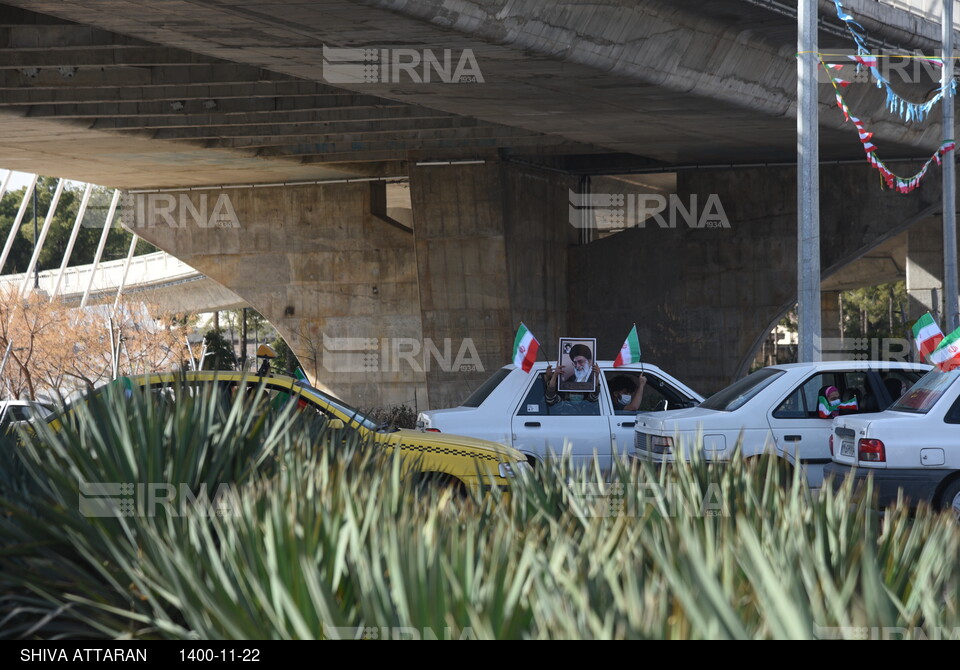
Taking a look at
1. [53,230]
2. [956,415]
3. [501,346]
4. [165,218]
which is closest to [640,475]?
[956,415]

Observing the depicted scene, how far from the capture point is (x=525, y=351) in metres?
13.4

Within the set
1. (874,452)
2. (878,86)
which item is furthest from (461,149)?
(874,452)

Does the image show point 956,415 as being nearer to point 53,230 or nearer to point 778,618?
point 778,618

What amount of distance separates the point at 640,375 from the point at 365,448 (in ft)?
21.0

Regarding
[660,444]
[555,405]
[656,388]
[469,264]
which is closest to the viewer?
[660,444]

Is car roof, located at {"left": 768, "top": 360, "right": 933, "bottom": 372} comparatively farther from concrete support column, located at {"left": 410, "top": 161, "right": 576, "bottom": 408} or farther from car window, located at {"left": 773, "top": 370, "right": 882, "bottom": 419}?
concrete support column, located at {"left": 410, "top": 161, "right": 576, "bottom": 408}

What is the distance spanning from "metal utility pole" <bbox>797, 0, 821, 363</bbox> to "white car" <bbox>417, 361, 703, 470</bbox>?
4.95 m

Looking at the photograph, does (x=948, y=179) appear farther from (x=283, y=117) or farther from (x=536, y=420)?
(x=536, y=420)

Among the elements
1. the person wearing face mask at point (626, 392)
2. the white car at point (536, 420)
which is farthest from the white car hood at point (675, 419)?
the person wearing face mask at point (626, 392)

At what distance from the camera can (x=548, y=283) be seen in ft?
105

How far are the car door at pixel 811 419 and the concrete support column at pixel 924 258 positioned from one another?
3018cm

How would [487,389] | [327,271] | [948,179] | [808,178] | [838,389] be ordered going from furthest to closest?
[327,271] < [948,179] < [808,178] < [487,389] < [838,389]

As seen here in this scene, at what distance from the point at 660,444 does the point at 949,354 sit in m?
3.26

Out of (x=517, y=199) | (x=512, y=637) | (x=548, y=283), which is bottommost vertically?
(x=512, y=637)
